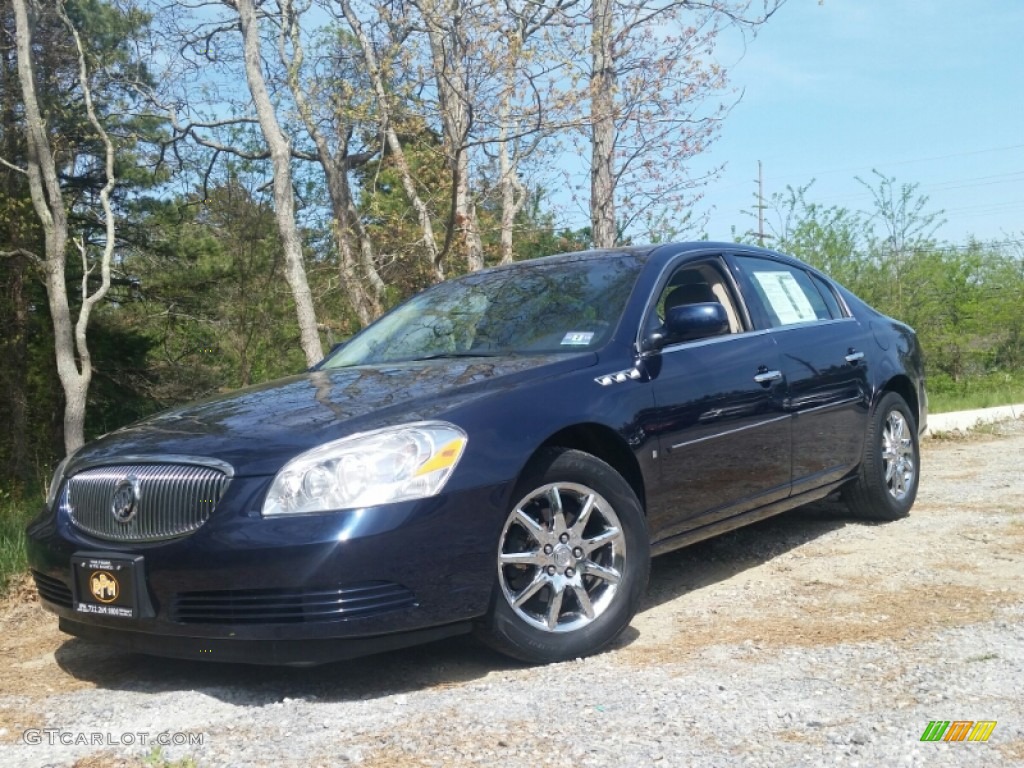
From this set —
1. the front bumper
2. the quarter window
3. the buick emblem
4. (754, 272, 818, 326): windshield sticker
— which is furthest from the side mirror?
the buick emblem

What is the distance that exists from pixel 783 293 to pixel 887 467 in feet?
4.34

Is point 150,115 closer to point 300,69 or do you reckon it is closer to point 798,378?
point 300,69

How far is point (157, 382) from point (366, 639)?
63.4 ft

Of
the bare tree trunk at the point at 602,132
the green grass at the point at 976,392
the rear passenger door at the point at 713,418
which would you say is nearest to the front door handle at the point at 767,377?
the rear passenger door at the point at 713,418

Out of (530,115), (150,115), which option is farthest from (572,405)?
(150,115)

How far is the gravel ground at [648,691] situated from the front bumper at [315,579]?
0.70ft

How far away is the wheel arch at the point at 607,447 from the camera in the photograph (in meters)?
4.11

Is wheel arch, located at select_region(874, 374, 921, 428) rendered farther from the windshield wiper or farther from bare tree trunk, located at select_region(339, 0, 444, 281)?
bare tree trunk, located at select_region(339, 0, 444, 281)

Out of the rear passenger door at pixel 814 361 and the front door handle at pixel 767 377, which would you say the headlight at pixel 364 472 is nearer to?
the front door handle at pixel 767 377

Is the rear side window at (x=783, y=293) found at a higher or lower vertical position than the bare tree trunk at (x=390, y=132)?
lower

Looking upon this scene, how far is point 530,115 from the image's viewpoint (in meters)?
11.7

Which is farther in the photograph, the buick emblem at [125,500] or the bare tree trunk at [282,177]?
the bare tree trunk at [282,177]

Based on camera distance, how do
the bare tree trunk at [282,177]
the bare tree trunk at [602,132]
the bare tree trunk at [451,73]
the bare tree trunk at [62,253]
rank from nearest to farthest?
the bare tree trunk at [451,73]
the bare tree trunk at [602,132]
the bare tree trunk at [282,177]
the bare tree trunk at [62,253]

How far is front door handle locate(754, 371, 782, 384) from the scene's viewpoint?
16.7 feet
